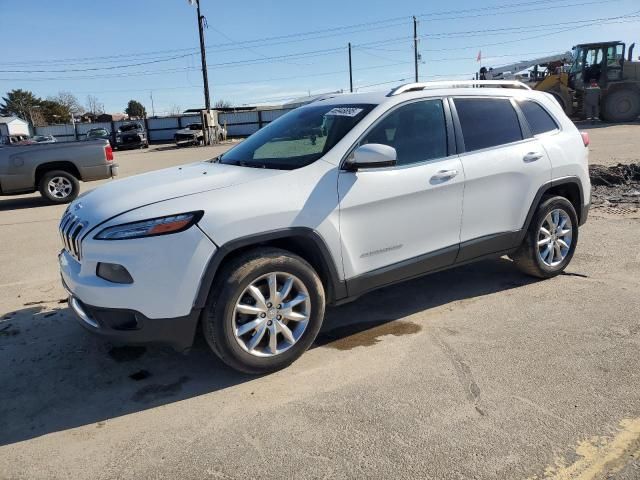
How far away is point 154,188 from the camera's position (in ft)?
11.3

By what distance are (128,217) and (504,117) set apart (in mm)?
3268

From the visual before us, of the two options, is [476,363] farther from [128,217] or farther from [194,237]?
[128,217]

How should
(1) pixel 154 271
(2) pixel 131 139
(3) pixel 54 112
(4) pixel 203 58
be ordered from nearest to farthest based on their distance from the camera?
(1) pixel 154 271, (4) pixel 203 58, (2) pixel 131 139, (3) pixel 54 112


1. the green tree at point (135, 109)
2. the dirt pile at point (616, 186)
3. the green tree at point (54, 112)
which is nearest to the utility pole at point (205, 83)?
the dirt pile at point (616, 186)

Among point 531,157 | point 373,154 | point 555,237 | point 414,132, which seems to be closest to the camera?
point 373,154

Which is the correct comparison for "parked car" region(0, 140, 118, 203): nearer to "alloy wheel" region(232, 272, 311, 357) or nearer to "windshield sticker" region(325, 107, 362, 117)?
"windshield sticker" region(325, 107, 362, 117)

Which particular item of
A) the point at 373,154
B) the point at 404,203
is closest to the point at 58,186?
the point at 404,203

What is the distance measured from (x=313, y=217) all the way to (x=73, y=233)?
5.12ft

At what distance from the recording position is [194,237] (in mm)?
3061

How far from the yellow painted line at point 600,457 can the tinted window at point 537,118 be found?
290 centimetres

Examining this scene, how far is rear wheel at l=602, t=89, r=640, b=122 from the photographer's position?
25.5 meters

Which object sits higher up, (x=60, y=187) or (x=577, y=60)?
(x=577, y=60)

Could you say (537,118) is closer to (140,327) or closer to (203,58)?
(140,327)

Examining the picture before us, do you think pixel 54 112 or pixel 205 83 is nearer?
pixel 205 83
